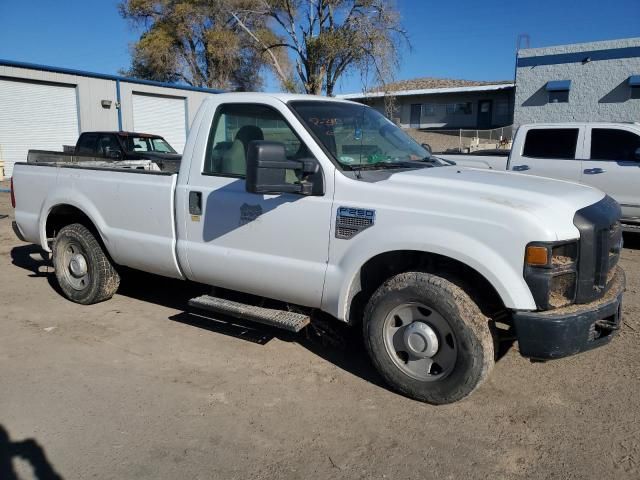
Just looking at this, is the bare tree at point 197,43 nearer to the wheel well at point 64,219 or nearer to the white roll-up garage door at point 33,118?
the white roll-up garage door at point 33,118

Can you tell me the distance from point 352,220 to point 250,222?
851 mm

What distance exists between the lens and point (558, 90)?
30609 millimetres

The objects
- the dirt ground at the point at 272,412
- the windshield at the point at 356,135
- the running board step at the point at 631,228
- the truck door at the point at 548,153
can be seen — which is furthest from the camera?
the truck door at the point at 548,153

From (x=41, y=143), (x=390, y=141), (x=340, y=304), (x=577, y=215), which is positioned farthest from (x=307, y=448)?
(x=41, y=143)

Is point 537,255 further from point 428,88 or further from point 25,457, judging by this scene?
point 428,88

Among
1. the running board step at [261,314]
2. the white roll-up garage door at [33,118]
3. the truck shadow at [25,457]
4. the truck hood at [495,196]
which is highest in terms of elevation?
the white roll-up garage door at [33,118]

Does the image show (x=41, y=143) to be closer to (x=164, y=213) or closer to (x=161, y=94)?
(x=161, y=94)

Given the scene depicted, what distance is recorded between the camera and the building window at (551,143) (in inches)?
349

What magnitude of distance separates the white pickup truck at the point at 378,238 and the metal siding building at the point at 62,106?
16.1 m

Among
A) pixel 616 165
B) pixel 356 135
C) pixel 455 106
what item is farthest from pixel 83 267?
pixel 455 106

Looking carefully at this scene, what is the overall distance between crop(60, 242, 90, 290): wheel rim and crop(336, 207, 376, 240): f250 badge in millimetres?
3058

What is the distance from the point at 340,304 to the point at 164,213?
1.79 metres

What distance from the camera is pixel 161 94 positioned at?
25281 millimetres

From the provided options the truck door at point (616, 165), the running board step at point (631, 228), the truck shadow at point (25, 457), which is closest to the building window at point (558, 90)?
the truck door at point (616, 165)
